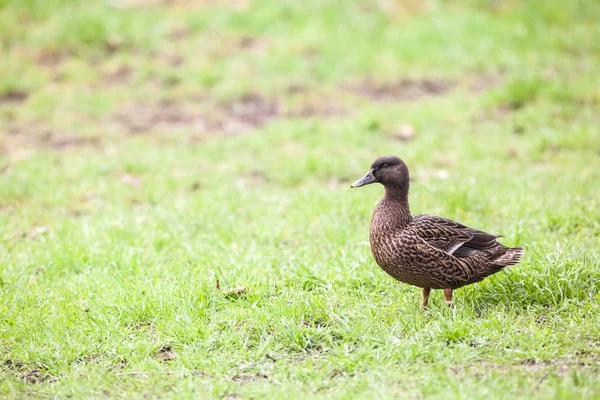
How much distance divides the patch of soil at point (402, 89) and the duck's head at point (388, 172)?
573cm

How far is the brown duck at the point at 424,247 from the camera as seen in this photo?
4.69 meters

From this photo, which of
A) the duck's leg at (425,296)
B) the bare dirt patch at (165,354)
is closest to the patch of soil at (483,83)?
the duck's leg at (425,296)

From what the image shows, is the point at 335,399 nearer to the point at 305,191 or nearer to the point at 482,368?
the point at 482,368

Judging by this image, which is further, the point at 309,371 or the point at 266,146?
the point at 266,146

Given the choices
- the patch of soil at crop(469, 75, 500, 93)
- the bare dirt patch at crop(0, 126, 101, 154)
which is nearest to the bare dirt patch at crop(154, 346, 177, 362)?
the bare dirt patch at crop(0, 126, 101, 154)

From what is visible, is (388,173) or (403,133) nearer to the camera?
(388,173)

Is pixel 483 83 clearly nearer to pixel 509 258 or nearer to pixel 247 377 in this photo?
pixel 509 258

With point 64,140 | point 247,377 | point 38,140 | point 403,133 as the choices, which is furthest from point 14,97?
point 247,377

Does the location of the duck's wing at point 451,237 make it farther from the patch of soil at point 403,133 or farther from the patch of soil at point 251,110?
the patch of soil at point 251,110

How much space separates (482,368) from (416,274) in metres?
0.83

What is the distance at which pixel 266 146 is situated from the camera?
9008mm

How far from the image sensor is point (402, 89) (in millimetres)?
10875

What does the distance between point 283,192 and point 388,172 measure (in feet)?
9.06

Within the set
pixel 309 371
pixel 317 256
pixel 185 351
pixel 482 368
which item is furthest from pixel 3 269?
pixel 482 368
